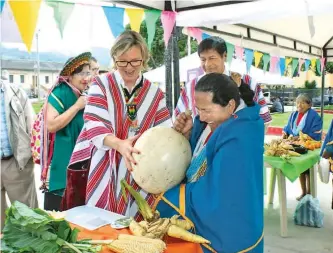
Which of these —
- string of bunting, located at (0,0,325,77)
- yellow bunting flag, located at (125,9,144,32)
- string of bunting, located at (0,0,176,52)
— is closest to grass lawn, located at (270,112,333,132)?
string of bunting, located at (0,0,325,77)

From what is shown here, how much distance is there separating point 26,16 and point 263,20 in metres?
2.92

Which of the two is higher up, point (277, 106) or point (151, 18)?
point (151, 18)

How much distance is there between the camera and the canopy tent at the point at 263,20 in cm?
346

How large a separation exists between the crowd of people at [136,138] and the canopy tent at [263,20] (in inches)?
27.3

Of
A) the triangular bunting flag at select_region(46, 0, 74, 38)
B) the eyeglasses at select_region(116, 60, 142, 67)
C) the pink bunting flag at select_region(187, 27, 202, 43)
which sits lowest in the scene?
the eyeglasses at select_region(116, 60, 142, 67)

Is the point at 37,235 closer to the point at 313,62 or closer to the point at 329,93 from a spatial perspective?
the point at 313,62

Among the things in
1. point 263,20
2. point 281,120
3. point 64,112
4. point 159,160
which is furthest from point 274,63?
point 281,120

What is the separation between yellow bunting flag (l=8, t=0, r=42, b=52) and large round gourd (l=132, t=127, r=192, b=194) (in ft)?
5.11

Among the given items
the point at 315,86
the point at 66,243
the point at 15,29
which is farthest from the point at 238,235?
the point at 315,86

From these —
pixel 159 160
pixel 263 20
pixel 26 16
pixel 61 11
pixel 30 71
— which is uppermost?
pixel 30 71

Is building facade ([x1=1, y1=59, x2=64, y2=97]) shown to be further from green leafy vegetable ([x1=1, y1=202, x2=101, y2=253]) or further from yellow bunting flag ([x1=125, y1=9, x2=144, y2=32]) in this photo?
green leafy vegetable ([x1=1, y1=202, x2=101, y2=253])

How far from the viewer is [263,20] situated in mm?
4742

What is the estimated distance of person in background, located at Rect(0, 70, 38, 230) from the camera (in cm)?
326

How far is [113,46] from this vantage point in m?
2.03
